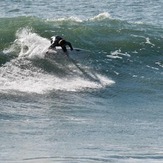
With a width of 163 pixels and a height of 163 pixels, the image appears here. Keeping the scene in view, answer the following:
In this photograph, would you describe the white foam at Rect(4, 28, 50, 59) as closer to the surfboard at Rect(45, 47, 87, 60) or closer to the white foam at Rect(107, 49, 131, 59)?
the surfboard at Rect(45, 47, 87, 60)

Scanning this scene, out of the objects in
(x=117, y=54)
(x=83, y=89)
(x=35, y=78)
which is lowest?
(x=117, y=54)

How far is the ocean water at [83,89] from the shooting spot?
12.7m

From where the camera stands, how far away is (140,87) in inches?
829

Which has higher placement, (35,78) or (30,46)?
(30,46)

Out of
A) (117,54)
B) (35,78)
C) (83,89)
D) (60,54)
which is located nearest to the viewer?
(83,89)

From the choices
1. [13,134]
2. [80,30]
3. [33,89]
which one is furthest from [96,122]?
[80,30]

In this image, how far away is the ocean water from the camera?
12680 mm

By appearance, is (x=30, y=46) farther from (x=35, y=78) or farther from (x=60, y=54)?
(x=35, y=78)

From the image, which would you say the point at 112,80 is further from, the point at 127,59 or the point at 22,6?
the point at 22,6

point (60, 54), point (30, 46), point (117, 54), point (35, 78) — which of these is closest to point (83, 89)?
point (35, 78)

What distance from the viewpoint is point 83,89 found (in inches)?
789

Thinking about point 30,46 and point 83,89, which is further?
point 30,46

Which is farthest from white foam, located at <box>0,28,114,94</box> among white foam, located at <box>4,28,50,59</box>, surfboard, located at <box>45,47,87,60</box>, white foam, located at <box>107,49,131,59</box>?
white foam, located at <box>107,49,131,59</box>

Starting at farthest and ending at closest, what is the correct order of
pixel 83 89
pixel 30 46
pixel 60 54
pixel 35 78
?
pixel 30 46 → pixel 60 54 → pixel 35 78 → pixel 83 89
